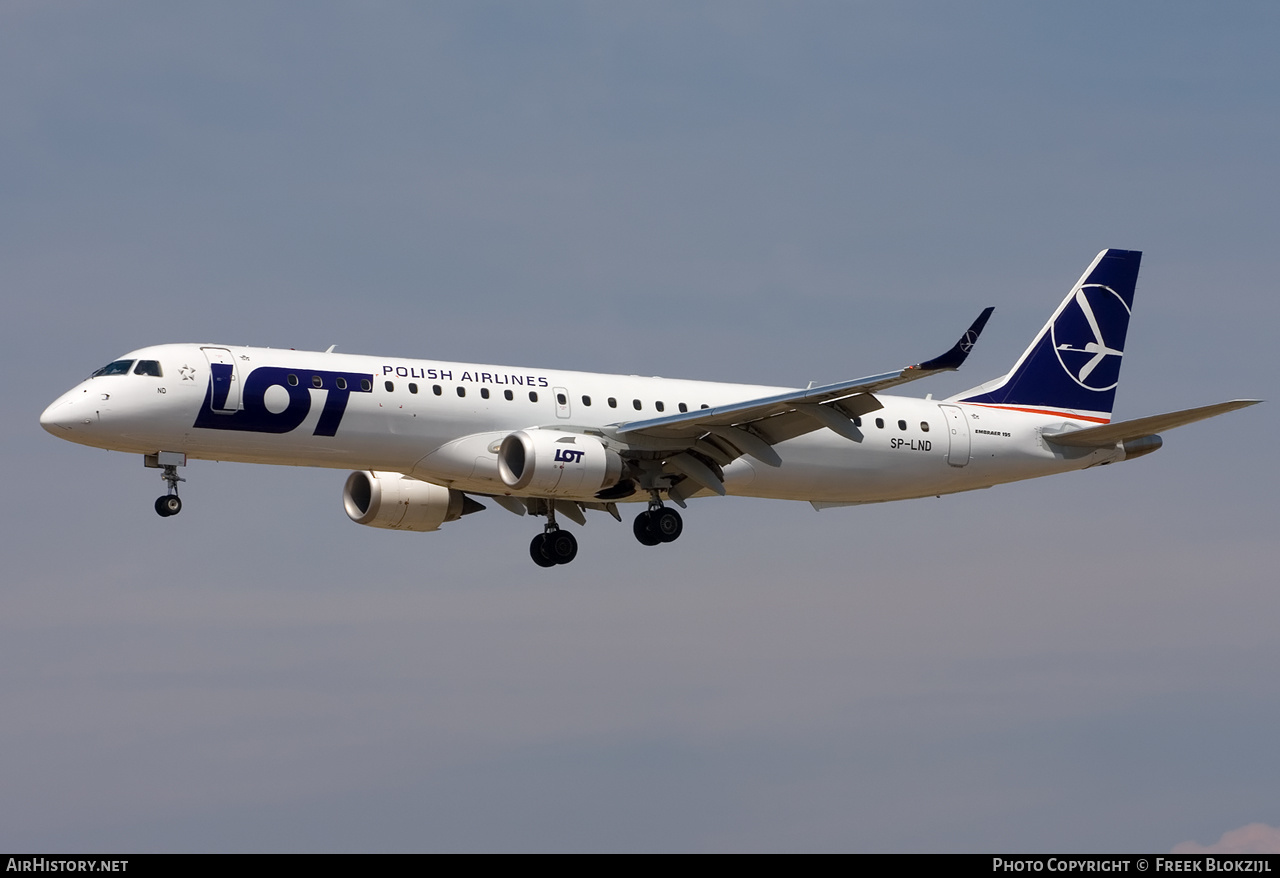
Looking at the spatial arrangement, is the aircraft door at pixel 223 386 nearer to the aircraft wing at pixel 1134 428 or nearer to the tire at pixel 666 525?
the tire at pixel 666 525

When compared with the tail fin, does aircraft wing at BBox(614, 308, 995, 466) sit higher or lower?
lower

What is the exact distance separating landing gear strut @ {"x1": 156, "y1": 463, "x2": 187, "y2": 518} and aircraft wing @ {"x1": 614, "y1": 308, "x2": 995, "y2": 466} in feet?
31.8

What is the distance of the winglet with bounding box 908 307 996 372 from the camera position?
34.9 m

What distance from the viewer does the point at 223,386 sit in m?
37.8

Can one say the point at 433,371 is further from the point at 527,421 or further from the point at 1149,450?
the point at 1149,450

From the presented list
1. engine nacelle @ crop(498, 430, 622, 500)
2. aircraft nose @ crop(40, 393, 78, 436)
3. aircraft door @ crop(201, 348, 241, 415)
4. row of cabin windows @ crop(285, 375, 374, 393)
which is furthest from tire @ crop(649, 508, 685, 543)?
aircraft nose @ crop(40, 393, 78, 436)

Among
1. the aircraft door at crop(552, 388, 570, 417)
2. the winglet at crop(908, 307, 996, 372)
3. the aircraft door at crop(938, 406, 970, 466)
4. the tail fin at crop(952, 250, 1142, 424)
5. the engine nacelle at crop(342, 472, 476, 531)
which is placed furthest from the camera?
the tail fin at crop(952, 250, 1142, 424)

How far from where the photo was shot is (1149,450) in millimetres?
45531

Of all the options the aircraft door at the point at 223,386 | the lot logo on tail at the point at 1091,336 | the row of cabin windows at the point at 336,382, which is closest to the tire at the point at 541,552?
the row of cabin windows at the point at 336,382

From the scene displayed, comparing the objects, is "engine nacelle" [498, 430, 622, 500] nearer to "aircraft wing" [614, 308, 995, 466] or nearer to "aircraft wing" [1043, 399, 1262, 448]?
"aircraft wing" [614, 308, 995, 466]

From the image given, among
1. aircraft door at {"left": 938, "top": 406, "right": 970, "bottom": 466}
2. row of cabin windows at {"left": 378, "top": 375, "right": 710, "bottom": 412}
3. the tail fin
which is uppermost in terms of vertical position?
the tail fin

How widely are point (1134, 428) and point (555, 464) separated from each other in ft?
47.8

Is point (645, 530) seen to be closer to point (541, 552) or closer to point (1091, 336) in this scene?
point (541, 552)

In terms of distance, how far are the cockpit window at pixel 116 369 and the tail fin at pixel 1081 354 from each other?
69.9 ft
